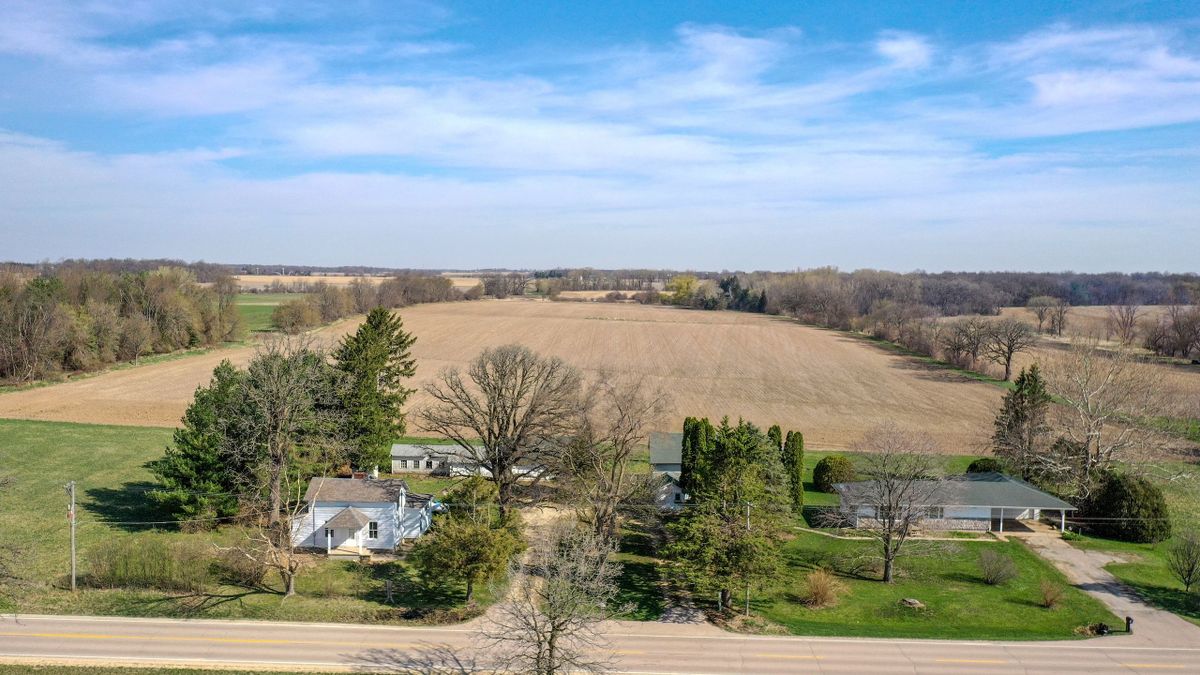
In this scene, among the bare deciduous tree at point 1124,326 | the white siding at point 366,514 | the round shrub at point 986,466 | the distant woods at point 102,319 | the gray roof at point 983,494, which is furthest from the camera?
the bare deciduous tree at point 1124,326

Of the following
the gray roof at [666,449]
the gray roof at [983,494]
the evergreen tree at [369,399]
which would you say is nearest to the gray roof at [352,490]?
the evergreen tree at [369,399]

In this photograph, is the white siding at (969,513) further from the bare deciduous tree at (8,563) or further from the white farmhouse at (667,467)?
the bare deciduous tree at (8,563)

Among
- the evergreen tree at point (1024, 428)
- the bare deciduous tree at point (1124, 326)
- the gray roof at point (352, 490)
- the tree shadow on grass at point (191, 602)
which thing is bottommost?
the tree shadow on grass at point (191, 602)

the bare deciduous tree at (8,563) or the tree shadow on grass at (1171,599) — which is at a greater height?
the bare deciduous tree at (8,563)

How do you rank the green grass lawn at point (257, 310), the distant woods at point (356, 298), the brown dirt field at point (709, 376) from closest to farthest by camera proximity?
the brown dirt field at point (709, 376) → the distant woods at point (356, 298) → the green grass lawn at point (257, 310)

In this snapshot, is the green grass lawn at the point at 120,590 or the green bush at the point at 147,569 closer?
the green grass lawn at the point at 120,590

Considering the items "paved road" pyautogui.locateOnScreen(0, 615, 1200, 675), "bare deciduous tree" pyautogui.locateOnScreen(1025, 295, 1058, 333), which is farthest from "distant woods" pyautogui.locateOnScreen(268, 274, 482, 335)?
"bare deciduous tree" pyautogui.locateOnScreen(1025, 295, 1058, 333)

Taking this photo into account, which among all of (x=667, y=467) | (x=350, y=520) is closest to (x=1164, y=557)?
(x=667, y=467)
